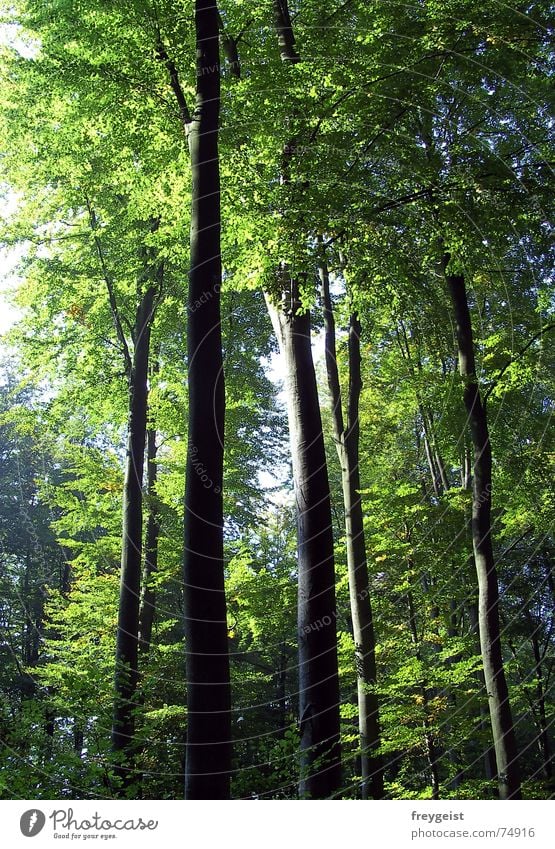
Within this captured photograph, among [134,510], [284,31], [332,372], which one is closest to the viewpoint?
[284,31]

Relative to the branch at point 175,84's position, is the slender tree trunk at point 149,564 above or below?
below

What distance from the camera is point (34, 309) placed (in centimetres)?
1391

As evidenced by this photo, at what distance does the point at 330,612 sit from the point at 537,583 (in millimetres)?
12159

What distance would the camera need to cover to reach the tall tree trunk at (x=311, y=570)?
650 centimetres

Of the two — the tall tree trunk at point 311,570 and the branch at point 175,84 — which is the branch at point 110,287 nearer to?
the branch at point 175,84

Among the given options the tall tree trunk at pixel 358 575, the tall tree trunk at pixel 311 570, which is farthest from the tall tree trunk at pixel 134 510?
the tall tree trunk at pixel 311 570

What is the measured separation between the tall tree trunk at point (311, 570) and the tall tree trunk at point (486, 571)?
2685mm

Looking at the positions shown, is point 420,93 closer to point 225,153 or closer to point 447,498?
point 225,153

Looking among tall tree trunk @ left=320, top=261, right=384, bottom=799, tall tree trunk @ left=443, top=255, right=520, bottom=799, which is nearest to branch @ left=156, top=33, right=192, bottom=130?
tall tree trunk @ left=320, top=261, right=384, bottom=799

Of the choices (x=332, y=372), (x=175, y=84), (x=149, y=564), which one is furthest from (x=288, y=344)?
(x=149, y=564)

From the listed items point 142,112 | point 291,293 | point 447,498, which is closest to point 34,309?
point 142,112

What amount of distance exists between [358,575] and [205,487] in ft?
19.4

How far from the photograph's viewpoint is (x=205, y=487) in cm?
548

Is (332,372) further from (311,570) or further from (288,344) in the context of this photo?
(311,570)
